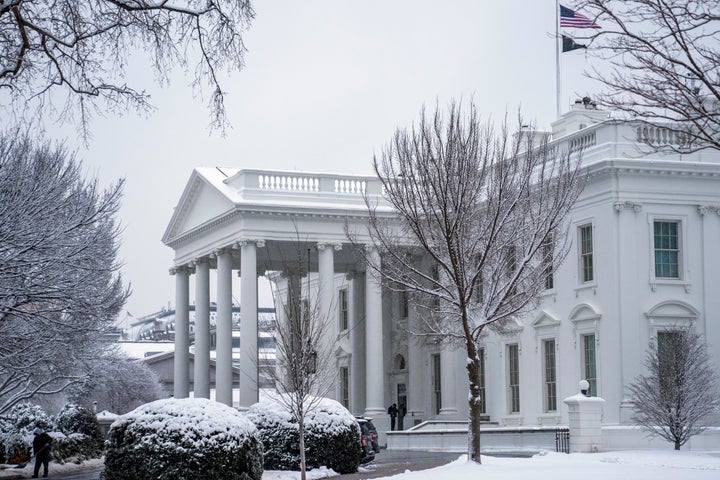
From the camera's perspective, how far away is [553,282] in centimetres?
4397

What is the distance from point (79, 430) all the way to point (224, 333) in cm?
860

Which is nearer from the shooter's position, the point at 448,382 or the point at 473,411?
the point at 473,411

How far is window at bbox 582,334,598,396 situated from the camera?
4109 cm

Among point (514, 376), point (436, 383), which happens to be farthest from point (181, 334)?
point (514, 376)

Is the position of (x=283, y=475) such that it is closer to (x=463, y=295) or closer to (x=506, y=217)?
(x=463, y=295)

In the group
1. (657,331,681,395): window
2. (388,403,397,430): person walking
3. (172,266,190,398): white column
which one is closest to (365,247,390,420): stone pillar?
→ (388,403,397,430): person walking

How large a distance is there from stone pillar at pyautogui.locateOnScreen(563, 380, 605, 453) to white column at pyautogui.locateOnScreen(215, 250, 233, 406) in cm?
1946

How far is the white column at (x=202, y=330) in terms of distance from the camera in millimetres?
54250

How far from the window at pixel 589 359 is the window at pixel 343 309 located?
2217 cm

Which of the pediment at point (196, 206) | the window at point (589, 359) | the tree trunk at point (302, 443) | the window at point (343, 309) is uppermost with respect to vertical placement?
the pediment at point (196, 206)

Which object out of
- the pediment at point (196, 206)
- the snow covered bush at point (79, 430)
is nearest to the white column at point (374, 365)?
the pediment at point (196, 206)

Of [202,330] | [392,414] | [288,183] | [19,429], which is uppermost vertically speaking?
[288,183]

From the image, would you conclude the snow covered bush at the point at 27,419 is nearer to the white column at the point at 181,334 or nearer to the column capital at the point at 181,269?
the white column at the point at 181,334

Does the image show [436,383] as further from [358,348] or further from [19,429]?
[19,429]
